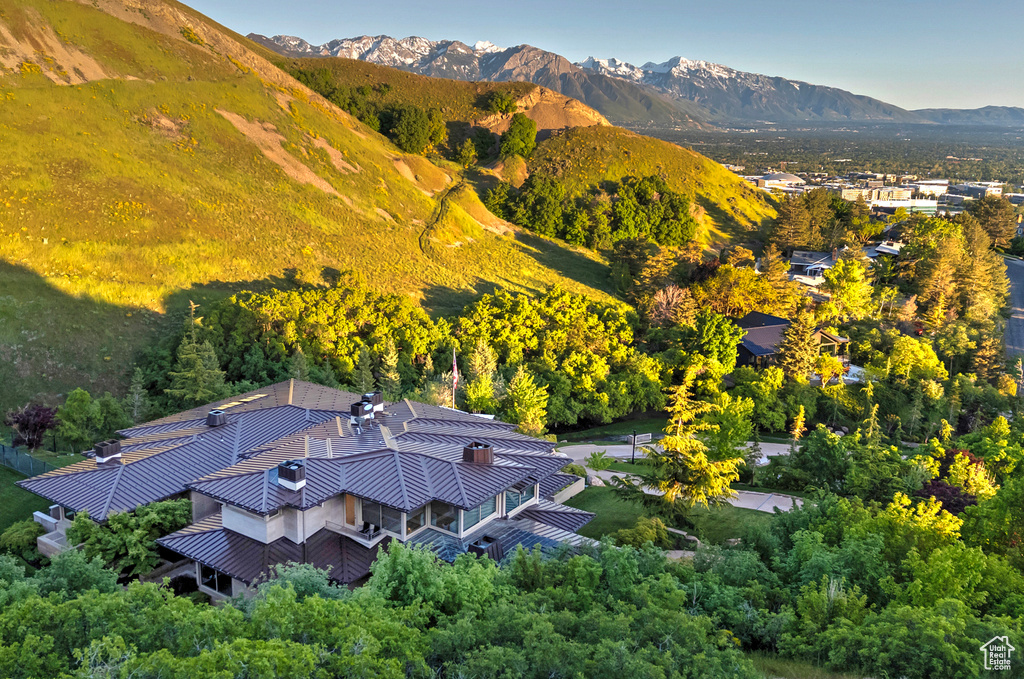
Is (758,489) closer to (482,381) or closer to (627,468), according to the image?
(627,468)

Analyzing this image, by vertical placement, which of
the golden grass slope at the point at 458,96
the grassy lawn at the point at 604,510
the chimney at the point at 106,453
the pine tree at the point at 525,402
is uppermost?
A: the golden grass slope at the point at 458,96

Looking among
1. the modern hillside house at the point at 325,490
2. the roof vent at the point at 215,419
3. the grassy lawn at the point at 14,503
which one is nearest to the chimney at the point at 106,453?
the modern hillside house at the point at 325,490

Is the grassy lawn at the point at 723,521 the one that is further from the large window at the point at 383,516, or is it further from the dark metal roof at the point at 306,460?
the large window at the point at 383,516

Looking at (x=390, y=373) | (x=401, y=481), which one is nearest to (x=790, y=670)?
(x=401, y=481)

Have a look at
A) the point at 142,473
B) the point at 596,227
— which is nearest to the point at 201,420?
the point at 142,473

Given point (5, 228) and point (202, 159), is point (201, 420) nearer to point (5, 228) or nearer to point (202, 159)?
point (5, 228)
